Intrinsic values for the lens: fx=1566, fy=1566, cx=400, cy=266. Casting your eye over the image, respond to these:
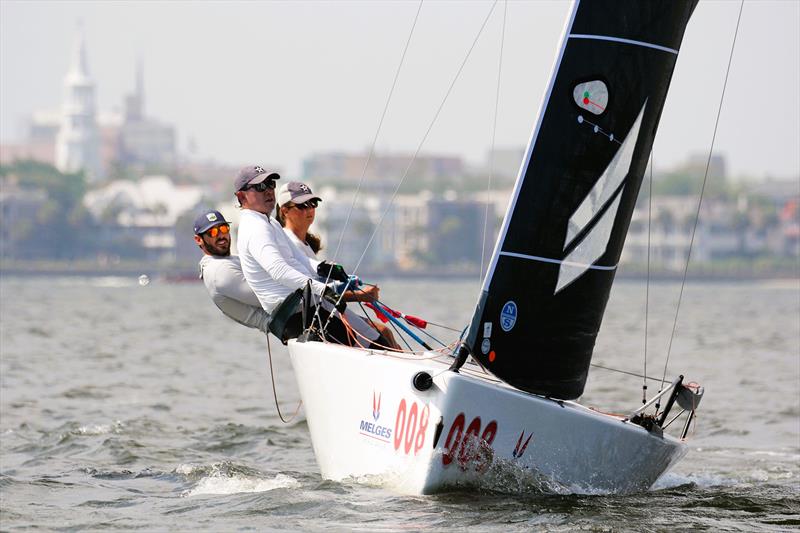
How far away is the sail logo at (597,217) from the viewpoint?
248 inches

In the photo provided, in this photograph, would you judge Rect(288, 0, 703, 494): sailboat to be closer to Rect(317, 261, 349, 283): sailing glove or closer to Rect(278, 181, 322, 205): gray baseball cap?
Rect(317, 261, 349, 283): sailing glove

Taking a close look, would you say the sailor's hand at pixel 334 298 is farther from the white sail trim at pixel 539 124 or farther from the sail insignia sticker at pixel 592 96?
the sail insignia sticker at pixel 592 96

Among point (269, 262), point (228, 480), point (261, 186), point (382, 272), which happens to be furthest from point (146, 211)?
point (269, 262)

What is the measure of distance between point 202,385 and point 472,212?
11556cm

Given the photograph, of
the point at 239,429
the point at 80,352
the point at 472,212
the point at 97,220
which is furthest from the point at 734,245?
the point at 239,429

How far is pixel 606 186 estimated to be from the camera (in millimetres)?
6344

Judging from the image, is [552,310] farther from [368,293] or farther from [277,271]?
[277,271]

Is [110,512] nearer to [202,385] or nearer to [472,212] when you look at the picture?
[202,385]

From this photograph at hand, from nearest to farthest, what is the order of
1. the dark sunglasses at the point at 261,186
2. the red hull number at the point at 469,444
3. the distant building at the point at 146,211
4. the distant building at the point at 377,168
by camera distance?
the red hull number at the point at 469,444 < the dark sunglasses at the point at 261,186 < the distant building at the point at 146,211 < the distant building at the point at 377,168

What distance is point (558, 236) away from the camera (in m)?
6.27

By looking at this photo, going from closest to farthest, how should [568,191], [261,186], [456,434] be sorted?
[456,434]
[568,191]
[261,186]

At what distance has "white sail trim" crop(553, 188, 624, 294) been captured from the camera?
6312 mm

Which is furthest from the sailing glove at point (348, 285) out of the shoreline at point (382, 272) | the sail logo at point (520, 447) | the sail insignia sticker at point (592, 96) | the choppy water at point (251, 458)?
the shoreline at point (382, 272)

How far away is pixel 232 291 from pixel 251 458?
1748 mm
